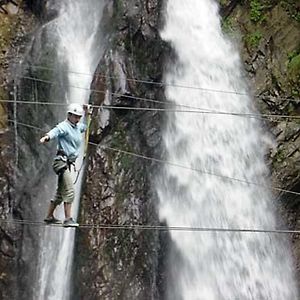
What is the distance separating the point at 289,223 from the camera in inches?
489

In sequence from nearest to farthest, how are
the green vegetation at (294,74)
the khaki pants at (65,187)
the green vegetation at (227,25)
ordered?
the khaki pants at (65,187) < the green vegetation at (294,74) < the green vegetation at (227,25)

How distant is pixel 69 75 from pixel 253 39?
486cm

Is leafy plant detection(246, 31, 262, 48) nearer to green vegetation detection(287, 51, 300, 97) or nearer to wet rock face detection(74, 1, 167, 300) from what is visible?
green vegetation detection(287, 51, 300, 97)

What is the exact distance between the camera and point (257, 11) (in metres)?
14.2

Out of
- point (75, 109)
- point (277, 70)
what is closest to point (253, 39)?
point (277, 70)

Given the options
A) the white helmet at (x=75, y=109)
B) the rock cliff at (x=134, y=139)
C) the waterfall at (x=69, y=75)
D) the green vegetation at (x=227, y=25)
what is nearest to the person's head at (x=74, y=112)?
the white helmet at (x=75, y=109)

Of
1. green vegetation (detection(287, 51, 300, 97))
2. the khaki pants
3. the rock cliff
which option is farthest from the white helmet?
green vegetation (detection(287, 51, 300, 97))

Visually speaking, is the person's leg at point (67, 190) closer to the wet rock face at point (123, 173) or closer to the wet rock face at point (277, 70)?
the wet rock face at point (123, 173)

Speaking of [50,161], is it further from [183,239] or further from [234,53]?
[234,53]

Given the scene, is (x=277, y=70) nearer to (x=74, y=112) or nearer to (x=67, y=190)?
(x=74, y=112)

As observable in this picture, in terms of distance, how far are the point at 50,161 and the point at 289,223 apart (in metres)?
5.85

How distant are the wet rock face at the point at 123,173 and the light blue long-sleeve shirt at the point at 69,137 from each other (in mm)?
4440

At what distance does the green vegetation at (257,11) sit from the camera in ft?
46.4

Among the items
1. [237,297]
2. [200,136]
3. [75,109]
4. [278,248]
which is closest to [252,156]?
[200,136]
